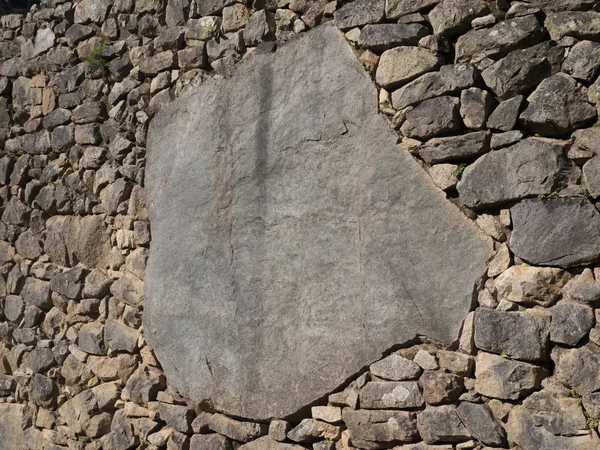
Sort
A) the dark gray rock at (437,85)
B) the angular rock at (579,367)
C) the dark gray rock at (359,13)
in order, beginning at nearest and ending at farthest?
1. the angular rock at (579,367)
2. the dark gray rock at (437,85)
3. the dark gray rock at (359,13)

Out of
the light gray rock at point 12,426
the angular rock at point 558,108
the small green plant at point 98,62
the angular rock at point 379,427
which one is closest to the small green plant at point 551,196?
the angular rock at point 558,108

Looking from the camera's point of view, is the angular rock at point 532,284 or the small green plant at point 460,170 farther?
the small green plant at point 460,170

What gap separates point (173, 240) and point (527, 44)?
77.3 inches

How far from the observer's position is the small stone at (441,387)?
2969mm

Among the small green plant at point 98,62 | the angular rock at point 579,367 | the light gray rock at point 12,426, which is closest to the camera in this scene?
the angular rock at point 579,367

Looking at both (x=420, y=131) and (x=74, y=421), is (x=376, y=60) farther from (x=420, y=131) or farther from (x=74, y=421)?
(x=74, y=421)

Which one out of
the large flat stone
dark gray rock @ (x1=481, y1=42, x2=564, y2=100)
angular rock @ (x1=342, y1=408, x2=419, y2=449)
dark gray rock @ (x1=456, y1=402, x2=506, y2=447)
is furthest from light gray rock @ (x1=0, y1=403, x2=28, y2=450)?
→ dark gray rock @ (x1=481, y1=42, x2=564, y2=100)

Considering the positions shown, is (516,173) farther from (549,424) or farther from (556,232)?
(549,424)

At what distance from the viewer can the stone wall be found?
9.05ft

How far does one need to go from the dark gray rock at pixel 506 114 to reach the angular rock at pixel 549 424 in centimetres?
92

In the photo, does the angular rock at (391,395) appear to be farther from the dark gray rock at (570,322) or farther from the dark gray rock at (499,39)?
the dark gray rock at (499,39)

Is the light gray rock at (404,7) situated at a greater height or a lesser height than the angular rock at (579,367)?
greater

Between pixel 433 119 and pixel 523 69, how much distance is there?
1.26ft

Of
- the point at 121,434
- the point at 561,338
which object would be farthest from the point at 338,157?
the point at 121,434
